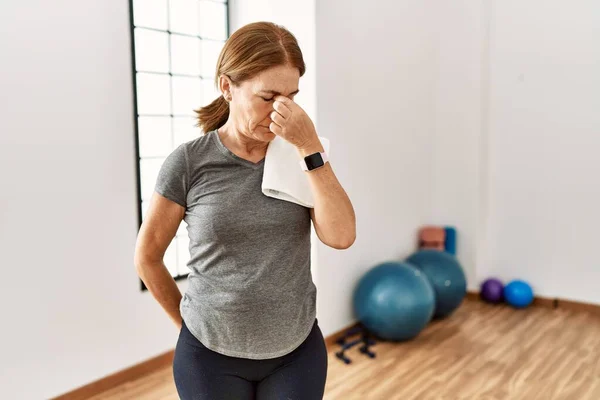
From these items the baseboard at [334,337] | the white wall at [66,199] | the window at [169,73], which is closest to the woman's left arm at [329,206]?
the white wall at [66,199]

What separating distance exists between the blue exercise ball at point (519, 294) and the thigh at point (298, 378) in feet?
10.6

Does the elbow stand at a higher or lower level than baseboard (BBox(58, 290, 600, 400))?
higher

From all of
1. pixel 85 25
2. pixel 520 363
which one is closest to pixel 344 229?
pixel 85 25

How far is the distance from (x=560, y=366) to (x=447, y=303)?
838 mm

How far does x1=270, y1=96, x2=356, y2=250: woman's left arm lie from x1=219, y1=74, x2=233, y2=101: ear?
13 cm

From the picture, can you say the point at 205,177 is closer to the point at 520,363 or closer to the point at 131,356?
the point at 131,356

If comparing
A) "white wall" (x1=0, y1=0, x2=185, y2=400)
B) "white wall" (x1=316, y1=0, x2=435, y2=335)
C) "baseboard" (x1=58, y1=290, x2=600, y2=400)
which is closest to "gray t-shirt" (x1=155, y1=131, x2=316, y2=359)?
"white wall" (x1=0, y1=0, x2=185, y2=400)

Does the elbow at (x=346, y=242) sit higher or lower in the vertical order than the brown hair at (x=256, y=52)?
lower

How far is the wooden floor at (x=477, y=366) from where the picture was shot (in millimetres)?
2744

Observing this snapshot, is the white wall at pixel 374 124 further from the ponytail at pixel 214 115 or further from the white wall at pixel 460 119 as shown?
the ponytail at pixel 214 115

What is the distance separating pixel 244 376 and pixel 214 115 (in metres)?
0.63

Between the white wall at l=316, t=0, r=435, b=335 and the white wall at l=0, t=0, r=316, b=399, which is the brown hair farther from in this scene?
the white wall at l=316, t=0, r=435, b=335

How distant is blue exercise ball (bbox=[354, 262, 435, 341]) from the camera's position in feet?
10.7

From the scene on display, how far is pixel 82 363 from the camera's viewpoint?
8.80 ft
